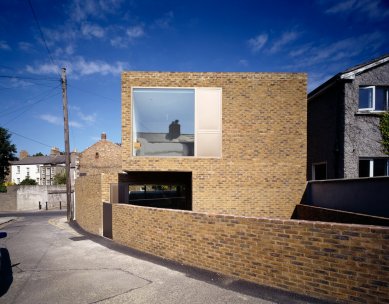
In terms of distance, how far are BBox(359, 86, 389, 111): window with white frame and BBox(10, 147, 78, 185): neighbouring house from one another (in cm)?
4499

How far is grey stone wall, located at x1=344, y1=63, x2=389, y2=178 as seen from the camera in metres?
10.1

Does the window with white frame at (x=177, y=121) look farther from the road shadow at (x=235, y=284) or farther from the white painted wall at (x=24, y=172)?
the white painted wall at (x=24, y=172)

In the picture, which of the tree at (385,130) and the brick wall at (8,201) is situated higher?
the tree at (385,130)

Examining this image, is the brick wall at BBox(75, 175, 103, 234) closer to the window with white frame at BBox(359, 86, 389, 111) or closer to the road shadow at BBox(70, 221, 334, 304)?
the road shadow at BBox(70, 221, 334, 304)

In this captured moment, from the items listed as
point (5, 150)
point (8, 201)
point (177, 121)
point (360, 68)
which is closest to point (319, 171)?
point (360, 68)

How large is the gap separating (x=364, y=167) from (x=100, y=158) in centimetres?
3132

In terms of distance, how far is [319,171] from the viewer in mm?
12250

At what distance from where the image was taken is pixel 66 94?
52.8 ft

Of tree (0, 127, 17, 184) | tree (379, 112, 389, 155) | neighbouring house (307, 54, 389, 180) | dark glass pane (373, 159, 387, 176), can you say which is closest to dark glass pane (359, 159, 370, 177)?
neighbouring house (307, 54, 389, 180)

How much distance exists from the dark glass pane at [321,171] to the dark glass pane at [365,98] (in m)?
3.36

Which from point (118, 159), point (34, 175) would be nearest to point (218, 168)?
point (118, 159)

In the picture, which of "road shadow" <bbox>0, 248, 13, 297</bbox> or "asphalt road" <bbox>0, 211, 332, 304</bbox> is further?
"road shadow" <bbox>0, 248, 13, 297</bbox>

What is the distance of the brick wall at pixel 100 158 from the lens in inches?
1263

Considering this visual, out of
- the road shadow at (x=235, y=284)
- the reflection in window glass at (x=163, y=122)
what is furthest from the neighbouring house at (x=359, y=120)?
the road shadow at (x=235, y=284)
